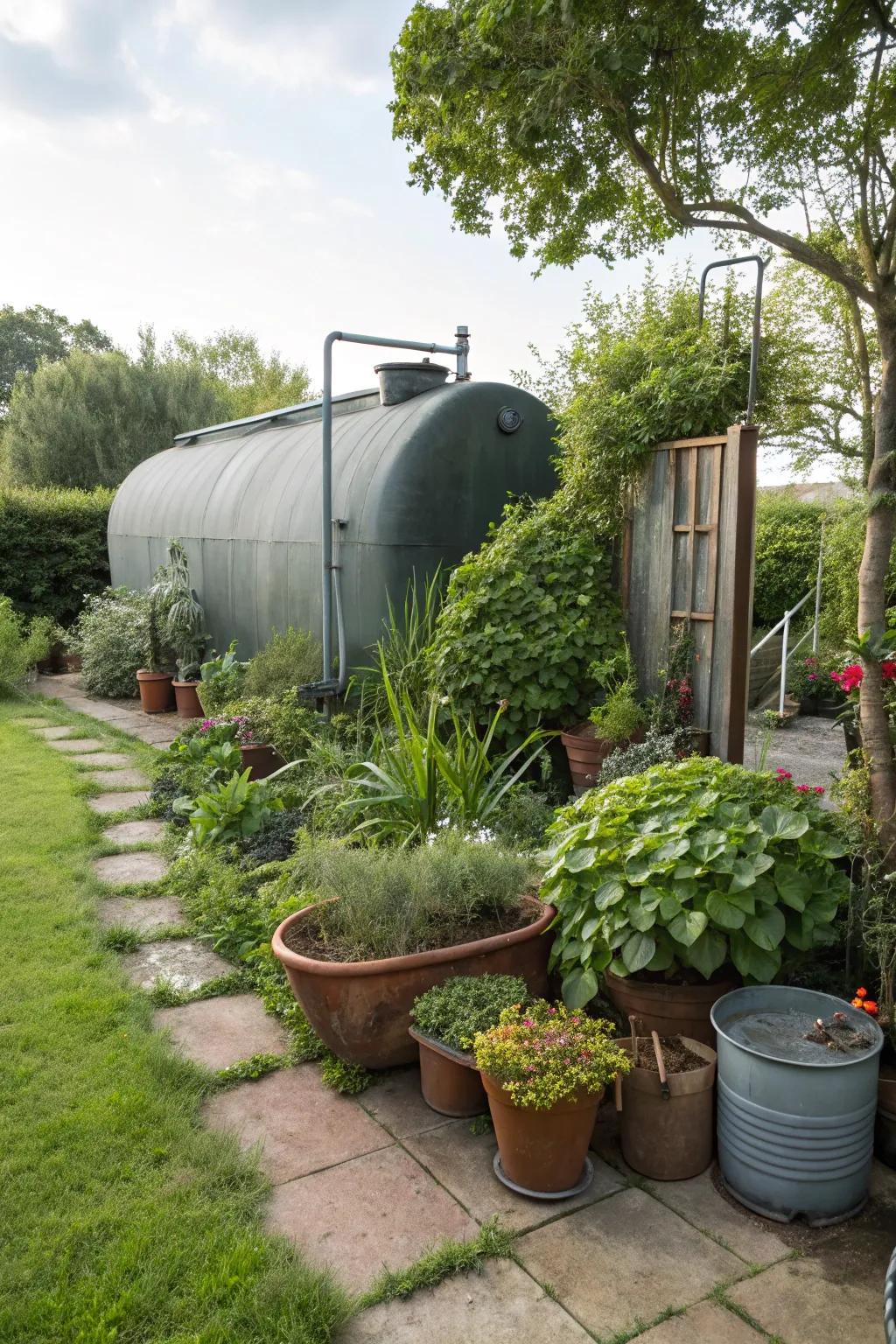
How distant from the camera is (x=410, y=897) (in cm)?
329

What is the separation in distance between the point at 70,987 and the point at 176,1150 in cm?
120

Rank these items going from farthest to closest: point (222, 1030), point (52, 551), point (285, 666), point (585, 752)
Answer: point (52, 551)
point (285, 666)
point (585, 752)
point (222, 1030)

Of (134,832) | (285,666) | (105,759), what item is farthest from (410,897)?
(105,759)

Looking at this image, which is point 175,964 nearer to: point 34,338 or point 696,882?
point 696,882

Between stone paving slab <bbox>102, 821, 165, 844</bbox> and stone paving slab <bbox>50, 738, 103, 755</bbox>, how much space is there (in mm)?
2188

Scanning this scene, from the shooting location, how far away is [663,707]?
4922 mm

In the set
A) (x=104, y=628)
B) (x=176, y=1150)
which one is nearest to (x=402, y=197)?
(x=176, y=1150)

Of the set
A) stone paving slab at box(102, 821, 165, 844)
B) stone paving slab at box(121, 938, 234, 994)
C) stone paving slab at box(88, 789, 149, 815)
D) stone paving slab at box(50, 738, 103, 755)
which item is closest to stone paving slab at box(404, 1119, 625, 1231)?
stone paving slab at box(121, 938, 234, 994)

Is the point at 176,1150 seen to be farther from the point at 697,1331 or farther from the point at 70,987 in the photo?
the point at 697,1331

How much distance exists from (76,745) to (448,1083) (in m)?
6.18

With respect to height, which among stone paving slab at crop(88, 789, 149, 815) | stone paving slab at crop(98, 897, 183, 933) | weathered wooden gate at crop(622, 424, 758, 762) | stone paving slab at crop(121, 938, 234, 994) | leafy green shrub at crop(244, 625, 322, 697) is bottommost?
stone paving slab at crop(121, 938, 234, 994)

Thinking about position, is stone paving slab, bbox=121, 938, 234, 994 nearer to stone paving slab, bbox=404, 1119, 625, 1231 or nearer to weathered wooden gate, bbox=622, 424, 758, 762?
stone paving slab, bbox=404, 1119, 625, 1231

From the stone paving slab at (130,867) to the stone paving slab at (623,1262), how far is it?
3168 millimetres

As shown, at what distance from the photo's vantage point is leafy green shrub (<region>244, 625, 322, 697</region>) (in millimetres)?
7090
